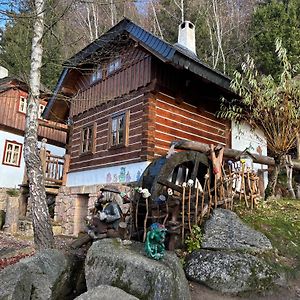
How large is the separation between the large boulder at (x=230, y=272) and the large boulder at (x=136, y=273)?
3.91ft

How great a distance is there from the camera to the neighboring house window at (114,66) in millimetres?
12359

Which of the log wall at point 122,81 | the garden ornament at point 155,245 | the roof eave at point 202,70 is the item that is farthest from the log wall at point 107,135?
the garden ornament at point 155,245

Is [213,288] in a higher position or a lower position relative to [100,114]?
lower

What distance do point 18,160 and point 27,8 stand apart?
49.0 ft

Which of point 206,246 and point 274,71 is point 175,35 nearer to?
point 274,71

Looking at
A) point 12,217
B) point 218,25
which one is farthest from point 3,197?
point 218,25

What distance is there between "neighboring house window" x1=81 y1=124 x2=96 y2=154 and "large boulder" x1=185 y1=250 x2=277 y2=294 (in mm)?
7755

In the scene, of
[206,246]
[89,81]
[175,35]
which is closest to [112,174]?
[89,81]

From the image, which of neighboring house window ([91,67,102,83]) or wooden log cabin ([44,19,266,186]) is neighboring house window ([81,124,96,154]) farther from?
neighboring house window ([91,67,102,83])

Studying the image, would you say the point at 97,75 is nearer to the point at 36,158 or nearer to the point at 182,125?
the point at 182,125

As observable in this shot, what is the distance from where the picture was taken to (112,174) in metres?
11.5

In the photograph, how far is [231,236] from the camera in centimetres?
656

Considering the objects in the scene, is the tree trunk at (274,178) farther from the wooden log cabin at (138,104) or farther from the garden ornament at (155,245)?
the garden ornament at (155,245)

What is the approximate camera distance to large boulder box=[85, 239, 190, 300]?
161 inches
